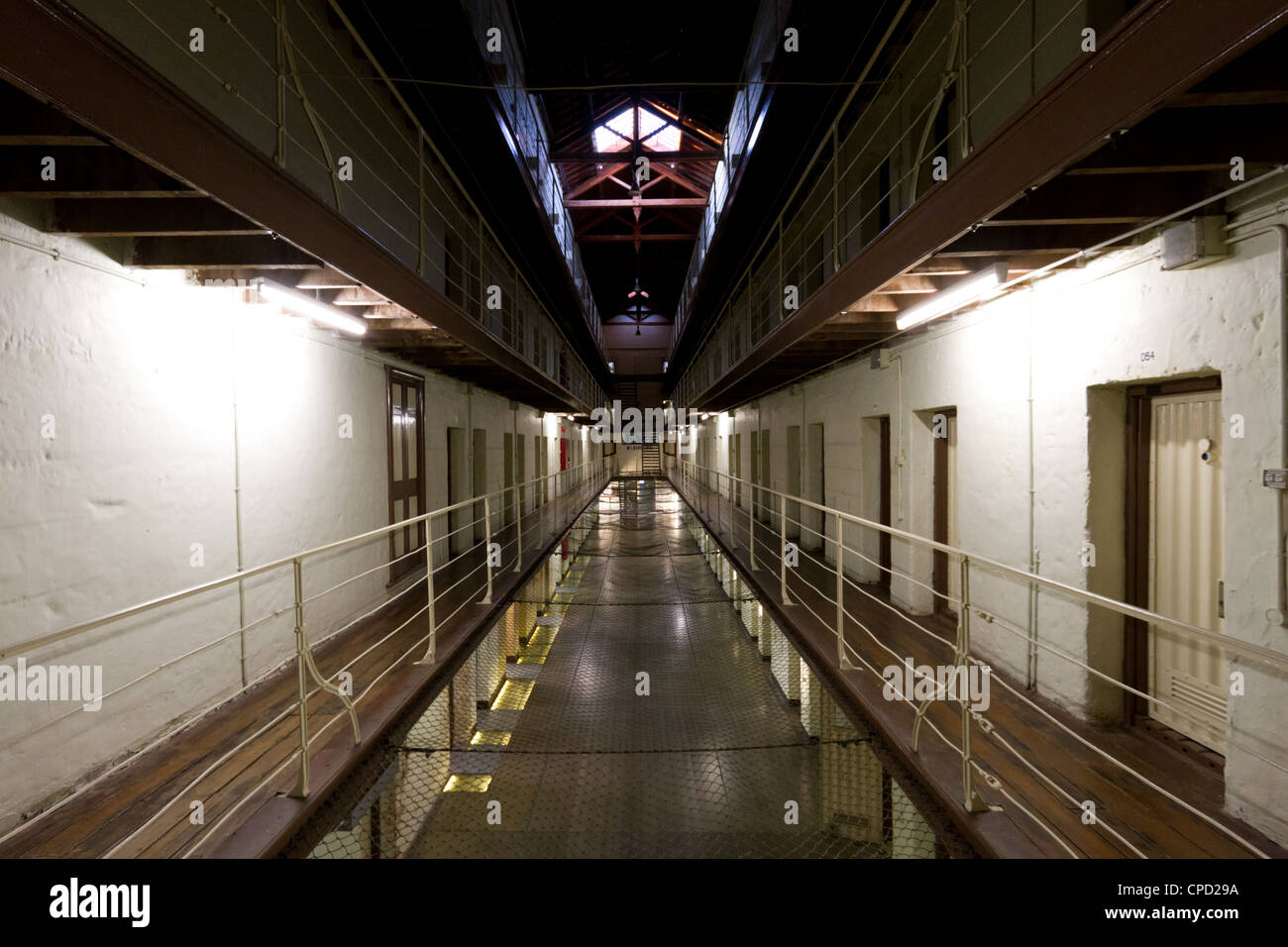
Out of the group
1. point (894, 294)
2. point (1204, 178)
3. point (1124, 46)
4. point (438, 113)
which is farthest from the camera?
point (438, 113)

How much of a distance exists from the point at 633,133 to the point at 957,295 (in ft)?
30.0

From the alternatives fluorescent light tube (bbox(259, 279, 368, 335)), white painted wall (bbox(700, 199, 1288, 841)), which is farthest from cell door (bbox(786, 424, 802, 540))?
fluorescent light tube (bbox(259, 279, 368, 335))

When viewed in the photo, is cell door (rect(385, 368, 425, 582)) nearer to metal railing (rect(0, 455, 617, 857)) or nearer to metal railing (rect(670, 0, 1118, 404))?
metal railing (rect(0, 455, 617, 857))

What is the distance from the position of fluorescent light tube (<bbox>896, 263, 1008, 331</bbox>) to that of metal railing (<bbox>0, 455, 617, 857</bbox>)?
101 inches

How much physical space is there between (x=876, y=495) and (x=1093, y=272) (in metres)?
2.59

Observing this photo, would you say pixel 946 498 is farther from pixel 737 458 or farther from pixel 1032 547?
pixel 737 458

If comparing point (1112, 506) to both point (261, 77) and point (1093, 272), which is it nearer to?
point (1093, 272)

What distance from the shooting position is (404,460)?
463cm

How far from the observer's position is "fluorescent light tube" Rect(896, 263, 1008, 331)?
7.43ft

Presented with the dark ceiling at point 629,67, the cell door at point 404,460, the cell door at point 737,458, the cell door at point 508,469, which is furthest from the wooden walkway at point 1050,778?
the cell door at point 737,458

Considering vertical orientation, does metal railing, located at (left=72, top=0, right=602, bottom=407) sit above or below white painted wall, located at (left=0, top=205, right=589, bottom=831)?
above

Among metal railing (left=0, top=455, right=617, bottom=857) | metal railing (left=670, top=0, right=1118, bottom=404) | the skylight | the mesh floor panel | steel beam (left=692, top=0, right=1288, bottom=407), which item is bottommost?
the mesh floor panel

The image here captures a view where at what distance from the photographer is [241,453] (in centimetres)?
269
